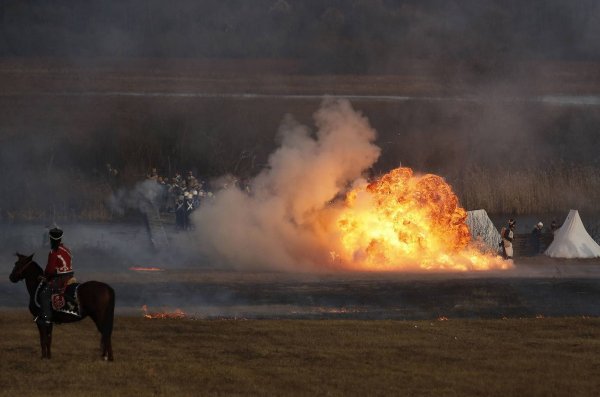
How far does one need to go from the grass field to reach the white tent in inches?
541

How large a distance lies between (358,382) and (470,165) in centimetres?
4545

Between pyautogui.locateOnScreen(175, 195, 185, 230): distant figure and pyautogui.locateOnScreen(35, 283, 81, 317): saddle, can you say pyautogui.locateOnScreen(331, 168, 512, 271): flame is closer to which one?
pyautogui.locateOnScreen(175, 195, 185, 230): distant figure

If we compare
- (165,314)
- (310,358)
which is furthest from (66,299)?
(165,314)

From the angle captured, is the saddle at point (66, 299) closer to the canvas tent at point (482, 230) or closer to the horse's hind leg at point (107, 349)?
the horse's hind leg at point (107, 349)

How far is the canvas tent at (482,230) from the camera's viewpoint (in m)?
40.6

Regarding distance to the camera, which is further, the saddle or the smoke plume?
the smoke plume

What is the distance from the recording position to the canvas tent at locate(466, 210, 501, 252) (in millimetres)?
40562

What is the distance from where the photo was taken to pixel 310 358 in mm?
22266

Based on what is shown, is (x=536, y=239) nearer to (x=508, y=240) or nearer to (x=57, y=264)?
(x=508, y=240)

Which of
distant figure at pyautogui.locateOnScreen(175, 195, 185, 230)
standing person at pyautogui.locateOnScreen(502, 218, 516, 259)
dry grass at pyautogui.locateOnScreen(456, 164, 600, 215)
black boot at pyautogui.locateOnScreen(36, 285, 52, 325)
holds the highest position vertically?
dry grass at pyautogui.locateOnScreen(456, 164, 600, 215)

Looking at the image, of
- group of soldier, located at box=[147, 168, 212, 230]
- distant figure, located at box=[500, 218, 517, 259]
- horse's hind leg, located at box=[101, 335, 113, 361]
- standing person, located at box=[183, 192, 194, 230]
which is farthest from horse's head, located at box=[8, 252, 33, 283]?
standing person, located at box=[183, 192, 194, 230]

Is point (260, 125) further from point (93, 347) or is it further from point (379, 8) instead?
point (93, 347)

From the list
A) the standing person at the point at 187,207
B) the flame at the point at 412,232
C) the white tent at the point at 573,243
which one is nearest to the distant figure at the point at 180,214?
the standing person at the point at 187,207

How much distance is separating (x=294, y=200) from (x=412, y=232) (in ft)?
15.9
